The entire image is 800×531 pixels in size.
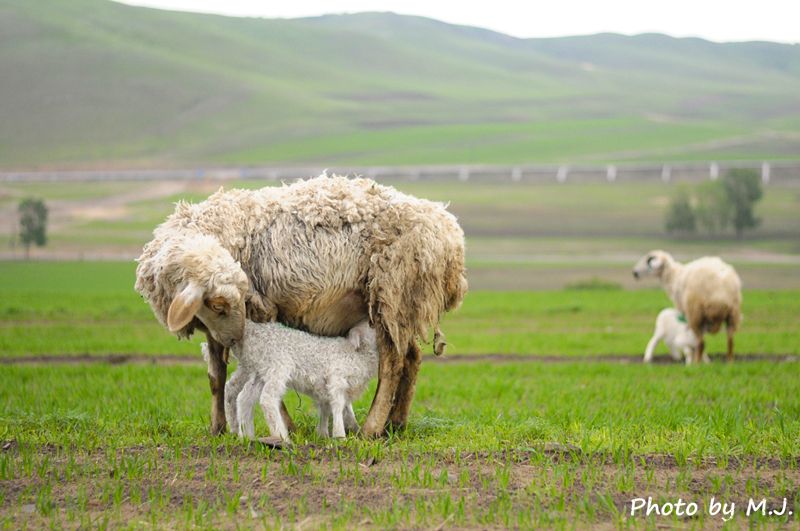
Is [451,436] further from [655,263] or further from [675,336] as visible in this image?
[655,263]

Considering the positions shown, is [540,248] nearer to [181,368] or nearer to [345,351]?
[181,368]

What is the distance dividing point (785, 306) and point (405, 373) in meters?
22.4

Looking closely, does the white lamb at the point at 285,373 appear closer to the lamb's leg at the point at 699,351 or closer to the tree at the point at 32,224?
the lamb's leg at the point at 699,351

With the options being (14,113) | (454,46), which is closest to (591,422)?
(14,113)

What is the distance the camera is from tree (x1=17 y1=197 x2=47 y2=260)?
47.8 meters

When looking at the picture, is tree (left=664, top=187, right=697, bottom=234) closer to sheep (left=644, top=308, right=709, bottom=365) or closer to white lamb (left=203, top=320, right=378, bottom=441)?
sheep (left=644, top=308, right=709, bottom=365)

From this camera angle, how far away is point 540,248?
5438 centimetres

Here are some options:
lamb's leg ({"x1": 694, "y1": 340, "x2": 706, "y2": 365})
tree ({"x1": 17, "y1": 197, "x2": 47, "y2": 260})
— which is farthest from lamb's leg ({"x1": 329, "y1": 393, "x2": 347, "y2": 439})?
tree ({"x1": 17, "y1": 197, "x2": 47, "y2": 260})

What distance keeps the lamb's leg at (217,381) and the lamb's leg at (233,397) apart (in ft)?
0.42

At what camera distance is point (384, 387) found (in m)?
8.85

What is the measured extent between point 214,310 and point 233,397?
0.99 metres

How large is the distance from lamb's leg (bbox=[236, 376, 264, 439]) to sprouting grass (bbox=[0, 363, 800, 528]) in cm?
15

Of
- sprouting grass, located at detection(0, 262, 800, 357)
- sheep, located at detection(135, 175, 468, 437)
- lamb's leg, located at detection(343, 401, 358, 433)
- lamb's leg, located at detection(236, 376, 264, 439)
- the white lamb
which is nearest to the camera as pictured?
the white lamb

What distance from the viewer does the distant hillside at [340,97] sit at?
95.0m
